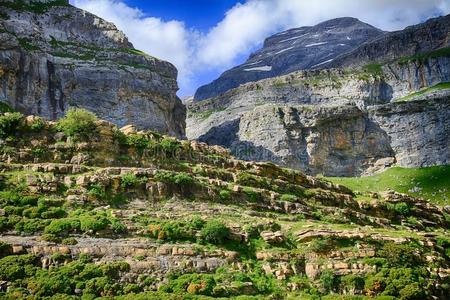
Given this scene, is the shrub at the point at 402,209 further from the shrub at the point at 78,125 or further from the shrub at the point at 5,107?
the shrub at the point at 5,107

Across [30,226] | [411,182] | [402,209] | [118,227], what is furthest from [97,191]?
[411,182]

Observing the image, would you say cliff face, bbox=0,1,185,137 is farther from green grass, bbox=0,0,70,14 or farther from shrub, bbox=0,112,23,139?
shrub, bbox=0,112,23,139

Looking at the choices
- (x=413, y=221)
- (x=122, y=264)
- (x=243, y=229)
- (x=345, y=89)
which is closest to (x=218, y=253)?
(x=243, y=229)

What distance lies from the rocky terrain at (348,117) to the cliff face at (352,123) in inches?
9.1

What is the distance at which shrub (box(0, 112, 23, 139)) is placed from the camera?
47062 millimetres

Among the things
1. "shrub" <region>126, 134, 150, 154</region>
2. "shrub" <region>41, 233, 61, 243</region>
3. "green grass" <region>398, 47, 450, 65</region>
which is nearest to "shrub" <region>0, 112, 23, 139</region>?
"shrub" <region>126, 134, 150, 154</region>

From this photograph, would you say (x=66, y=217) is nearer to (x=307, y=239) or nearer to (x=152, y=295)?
(x=152, y=295)

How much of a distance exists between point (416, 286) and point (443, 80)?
11917 cm

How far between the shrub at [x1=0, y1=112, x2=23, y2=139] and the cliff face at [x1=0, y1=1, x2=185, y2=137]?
127 ft

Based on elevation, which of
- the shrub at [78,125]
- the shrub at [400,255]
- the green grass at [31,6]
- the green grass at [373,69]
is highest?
the green grass at [31,6]

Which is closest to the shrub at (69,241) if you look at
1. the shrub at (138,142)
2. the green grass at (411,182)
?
the shrub at (138,142)

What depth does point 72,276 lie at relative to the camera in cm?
3325

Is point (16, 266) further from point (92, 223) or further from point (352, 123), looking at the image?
point (352, 123)

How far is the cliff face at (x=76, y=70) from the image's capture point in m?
88.4
